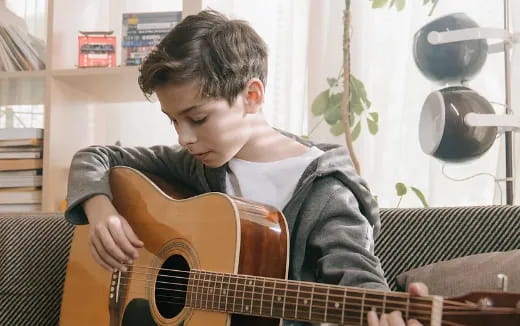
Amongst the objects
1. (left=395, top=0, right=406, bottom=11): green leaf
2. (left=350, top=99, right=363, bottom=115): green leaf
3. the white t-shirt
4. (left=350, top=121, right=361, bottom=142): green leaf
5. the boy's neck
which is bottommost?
the white t-shirt

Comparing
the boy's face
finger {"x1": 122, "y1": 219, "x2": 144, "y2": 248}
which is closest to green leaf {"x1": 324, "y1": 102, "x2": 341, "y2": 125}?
the boy's face

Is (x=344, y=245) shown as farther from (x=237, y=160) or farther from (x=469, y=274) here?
(x=237, y=160)

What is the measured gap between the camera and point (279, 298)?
1050 millimetres

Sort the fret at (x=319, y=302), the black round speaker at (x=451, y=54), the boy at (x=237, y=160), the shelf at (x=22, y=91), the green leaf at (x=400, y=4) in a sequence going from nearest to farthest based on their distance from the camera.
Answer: the fret at (x=319, y=302)
the boy at (x=237, y=160)
the black round speaker at (x=451, y=54)
the green leaf at (x=400, y=4)
the shelf at (x=22, y=91)

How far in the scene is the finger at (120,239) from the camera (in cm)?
130

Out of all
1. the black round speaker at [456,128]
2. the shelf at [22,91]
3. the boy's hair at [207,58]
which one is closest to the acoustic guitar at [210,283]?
the boy's hair at [207,58]

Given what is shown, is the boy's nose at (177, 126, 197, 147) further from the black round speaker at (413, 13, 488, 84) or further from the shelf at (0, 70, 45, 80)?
the shelf at (0, 70, 45, 80)

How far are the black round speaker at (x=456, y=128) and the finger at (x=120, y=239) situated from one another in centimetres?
77

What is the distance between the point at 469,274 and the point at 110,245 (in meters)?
0.62

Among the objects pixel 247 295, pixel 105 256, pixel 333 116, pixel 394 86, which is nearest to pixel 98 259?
pixel 105 256

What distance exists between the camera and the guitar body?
1138 mm

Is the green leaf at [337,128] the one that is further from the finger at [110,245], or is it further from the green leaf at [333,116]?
the finger at [110,245]

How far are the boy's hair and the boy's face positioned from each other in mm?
15

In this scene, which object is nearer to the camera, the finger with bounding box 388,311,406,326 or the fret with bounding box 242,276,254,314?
the finger with bounding box 388,311,406,326
